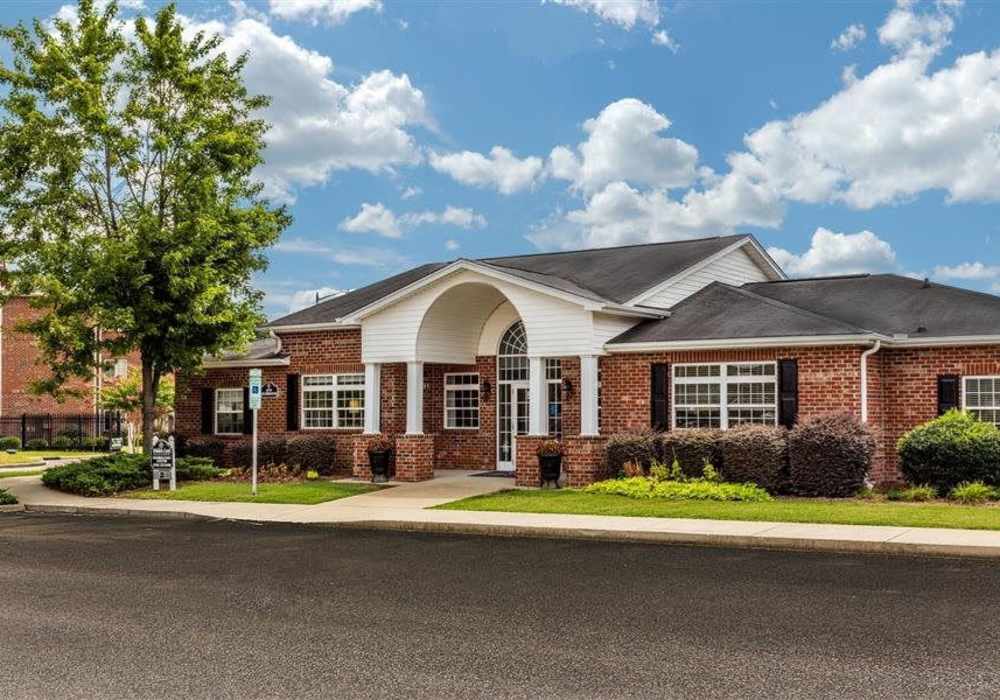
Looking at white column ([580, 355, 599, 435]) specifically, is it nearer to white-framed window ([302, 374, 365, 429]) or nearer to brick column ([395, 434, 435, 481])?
brick column ([395, 434, 435, 481])

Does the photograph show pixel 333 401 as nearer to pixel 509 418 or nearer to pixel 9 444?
pixel 509 418

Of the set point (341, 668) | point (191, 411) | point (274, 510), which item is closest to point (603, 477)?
point (274, 510)

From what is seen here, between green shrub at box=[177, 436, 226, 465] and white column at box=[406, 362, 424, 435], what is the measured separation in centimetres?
658

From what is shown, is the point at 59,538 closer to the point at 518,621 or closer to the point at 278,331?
the point at 518,621

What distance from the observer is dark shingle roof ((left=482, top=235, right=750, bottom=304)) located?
87.0 feet

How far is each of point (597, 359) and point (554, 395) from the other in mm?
2355

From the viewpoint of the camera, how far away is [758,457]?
69.7 ft

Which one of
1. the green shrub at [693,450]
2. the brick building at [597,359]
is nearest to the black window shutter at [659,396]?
the brick building at [597,359]

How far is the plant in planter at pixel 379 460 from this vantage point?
85.6 feet

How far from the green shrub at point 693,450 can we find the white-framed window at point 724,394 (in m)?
0.98

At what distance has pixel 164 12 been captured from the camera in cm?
2841

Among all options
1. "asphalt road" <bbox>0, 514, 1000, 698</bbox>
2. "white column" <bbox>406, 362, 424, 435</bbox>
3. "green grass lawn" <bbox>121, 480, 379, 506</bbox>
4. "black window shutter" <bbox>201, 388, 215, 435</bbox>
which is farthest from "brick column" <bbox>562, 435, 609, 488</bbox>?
"black window shutter" <bbox>201, 388, 215, 435</bbox>

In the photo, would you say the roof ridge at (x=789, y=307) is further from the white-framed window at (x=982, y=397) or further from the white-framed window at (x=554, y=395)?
the white-framed window at (x=554, y=395)

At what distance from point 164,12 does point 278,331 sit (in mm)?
8831
